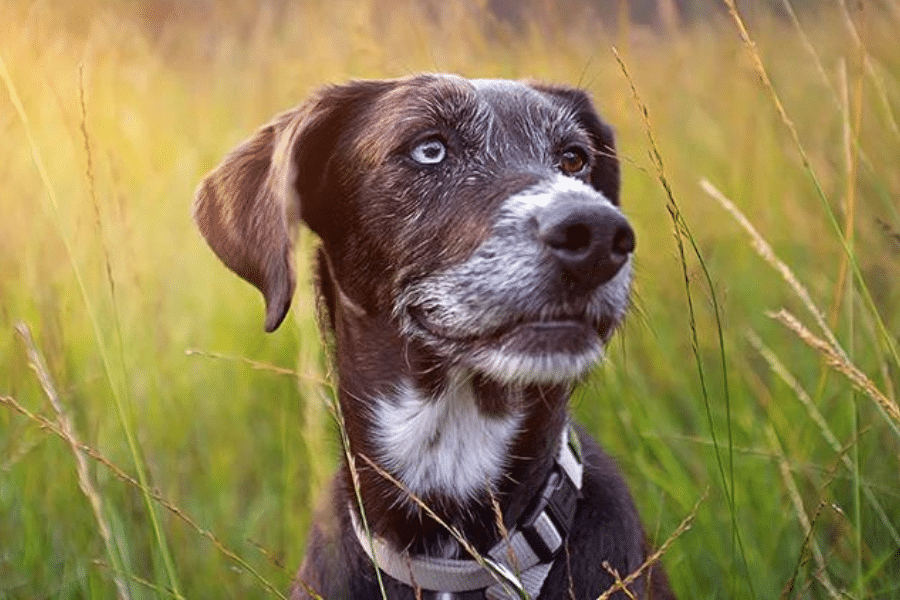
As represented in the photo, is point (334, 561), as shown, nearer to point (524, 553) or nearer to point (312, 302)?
point (524, 553)

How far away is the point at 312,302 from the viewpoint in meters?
3.35

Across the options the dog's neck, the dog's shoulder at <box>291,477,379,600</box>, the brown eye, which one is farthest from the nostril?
the dog's shoulder at <box>291,477,379,600</box>

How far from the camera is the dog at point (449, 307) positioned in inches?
113

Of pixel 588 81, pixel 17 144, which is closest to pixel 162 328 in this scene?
pixel 17 144

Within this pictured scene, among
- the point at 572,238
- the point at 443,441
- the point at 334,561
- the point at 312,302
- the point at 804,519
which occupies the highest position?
the point at 572,238

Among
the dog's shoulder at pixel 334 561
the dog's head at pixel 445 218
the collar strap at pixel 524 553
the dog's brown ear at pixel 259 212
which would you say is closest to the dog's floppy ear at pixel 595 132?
the dog's head at pixel 445 218

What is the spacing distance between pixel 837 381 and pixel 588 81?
118 centimetres

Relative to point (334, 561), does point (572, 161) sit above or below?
above

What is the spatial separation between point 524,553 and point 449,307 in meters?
0.60

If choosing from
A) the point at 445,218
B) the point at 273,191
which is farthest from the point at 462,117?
the point at 273,191

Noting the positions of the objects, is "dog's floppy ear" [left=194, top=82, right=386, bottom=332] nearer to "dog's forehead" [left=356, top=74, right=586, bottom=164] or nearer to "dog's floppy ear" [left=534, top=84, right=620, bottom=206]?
"dog's forehead" [left=356, top=74, right=586, bottom=164]

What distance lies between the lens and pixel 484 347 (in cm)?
303

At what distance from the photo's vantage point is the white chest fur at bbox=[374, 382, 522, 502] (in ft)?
10.2

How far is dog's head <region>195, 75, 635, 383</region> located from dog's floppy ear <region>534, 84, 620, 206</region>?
0.14ft
